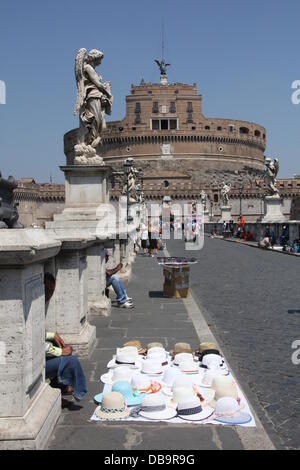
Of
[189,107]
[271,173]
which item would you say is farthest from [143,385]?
[189,107]

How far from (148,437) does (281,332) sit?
3.25 meters

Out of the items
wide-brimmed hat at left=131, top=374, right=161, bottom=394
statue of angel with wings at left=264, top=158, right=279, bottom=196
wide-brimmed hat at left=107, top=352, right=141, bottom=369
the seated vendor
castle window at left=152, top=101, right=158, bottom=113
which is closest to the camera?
the seated vendor

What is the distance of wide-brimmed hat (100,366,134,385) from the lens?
4.17 meters

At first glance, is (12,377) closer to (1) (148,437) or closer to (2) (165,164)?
(1) (148,437)

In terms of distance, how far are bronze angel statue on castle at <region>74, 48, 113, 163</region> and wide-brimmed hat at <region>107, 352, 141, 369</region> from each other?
3933 mm

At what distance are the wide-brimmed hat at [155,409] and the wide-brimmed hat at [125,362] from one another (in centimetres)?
96

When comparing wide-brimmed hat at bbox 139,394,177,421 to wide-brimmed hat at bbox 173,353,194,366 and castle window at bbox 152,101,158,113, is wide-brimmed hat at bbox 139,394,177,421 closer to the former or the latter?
wide-brimmed hat at bbox 173,353,194,366

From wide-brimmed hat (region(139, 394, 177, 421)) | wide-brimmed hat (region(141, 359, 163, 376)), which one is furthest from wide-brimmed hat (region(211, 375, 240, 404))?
wide-brimmed hat (region(141, 359, 163, 376))

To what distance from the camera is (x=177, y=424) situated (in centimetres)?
343

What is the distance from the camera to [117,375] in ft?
13.7

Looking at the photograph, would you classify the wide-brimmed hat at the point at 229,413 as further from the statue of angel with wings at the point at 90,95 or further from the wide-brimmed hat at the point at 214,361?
the statue of angel with wings at the point at 90,95

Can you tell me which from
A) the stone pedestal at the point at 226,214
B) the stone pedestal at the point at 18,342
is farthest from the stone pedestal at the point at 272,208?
the stone pedestal at the point at 18,342

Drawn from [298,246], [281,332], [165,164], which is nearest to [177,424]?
[281,332]

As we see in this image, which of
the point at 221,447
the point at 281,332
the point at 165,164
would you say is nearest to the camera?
the point at 221,447
